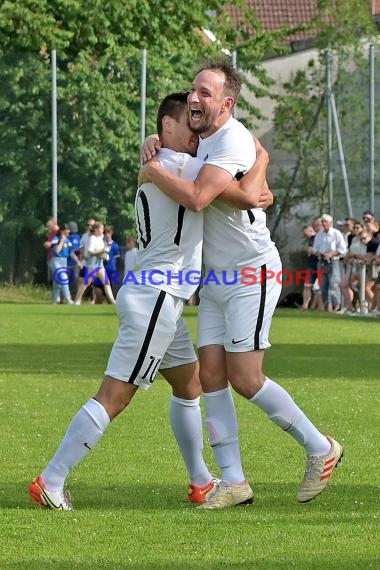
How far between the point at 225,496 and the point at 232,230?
141 cm

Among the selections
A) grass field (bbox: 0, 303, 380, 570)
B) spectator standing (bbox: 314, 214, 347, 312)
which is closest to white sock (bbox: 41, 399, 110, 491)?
grass field (bbox: 0, 303, 380, 570)

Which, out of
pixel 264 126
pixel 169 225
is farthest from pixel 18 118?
pixel 169 225

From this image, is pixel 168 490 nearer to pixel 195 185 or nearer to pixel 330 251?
pixel 195 185

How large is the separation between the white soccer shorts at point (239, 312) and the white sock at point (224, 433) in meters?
0.32

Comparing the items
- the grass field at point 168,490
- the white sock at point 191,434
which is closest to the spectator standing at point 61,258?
the grass field at point 168,490

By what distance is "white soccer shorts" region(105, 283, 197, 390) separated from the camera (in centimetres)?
812

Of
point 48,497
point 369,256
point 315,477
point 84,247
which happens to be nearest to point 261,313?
point 315,477

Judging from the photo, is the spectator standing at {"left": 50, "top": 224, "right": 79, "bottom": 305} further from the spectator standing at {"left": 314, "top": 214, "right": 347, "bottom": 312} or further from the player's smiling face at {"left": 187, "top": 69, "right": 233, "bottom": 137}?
the player's smiling face at {"left": 187, "top": 69, "right": 233, "bottom": 137}

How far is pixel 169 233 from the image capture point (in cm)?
817

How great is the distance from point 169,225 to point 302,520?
5.49 feet

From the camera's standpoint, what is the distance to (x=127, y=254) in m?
38.2

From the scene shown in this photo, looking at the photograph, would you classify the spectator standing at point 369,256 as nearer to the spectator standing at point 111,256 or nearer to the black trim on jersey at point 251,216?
the spectator standing at point 111,256

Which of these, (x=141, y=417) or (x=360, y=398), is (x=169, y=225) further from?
(x=360, y=398)

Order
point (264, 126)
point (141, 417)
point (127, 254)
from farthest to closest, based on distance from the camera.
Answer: point (264, 126)
point (127, 254)
point (141, 417)
